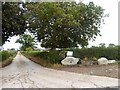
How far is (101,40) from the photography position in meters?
12.9

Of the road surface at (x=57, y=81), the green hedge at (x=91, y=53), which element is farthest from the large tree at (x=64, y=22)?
the road surface at (x=57, y=81)

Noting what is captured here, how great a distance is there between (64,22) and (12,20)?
3256mm

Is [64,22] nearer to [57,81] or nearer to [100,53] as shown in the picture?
[100,53]

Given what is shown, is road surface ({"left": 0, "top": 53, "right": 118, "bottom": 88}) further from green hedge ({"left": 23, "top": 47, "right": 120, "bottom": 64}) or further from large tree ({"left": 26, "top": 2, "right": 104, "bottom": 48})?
large tree ({"left": 26, "top": 2, "right": 104, "bottom": 48})

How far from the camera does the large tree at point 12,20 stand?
1247cm

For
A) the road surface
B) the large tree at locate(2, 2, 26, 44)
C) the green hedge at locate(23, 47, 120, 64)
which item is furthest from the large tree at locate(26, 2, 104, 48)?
the road surface

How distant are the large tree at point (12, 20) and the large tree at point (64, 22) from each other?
729 mm

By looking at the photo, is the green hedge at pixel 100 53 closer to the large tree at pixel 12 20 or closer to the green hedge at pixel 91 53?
the green hedge at pixel 91 53

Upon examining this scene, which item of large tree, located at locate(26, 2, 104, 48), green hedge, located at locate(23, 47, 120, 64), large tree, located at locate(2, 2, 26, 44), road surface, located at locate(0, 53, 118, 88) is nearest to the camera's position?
road surface, located at locate(0, 53, 118, 88)

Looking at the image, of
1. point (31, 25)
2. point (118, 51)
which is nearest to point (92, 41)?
point (118, 51)

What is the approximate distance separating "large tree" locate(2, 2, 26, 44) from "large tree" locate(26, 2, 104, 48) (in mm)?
729

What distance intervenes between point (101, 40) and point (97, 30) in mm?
617

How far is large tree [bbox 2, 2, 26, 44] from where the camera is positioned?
491 inches

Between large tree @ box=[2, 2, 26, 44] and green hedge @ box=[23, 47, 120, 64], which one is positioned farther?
large tree @ box=[2, 2, 26, 44]
